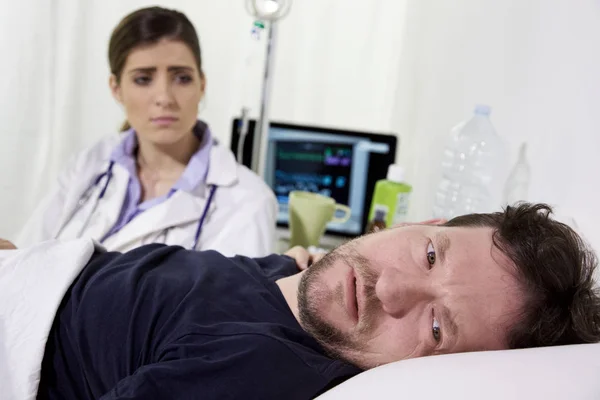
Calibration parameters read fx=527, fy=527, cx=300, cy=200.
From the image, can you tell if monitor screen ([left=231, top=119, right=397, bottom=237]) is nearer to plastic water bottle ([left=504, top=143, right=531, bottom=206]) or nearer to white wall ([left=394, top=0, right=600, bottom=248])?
white wall ([left=394, top=0, right=600, bottom=248])

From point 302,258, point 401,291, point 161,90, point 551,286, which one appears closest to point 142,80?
point 161,90

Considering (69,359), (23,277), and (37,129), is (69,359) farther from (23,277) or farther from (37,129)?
(37,129)

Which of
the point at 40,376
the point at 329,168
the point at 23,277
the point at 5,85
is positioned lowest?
the point at 40,376

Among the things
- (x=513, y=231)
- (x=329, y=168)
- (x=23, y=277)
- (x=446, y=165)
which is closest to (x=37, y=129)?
(x=329, y=168)

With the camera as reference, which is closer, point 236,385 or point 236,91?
point 236,385

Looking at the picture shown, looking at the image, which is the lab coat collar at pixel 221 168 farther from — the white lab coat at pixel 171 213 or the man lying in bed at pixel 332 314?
the man lying in bed at pixel 332 314

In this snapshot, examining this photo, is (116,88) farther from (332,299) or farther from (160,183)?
(332,299)

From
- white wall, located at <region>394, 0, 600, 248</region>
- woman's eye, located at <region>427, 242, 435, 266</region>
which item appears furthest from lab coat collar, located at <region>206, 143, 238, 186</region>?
woman's eye, located at <region>427, 242, 435, 266</region>

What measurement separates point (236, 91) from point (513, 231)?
5.19ft

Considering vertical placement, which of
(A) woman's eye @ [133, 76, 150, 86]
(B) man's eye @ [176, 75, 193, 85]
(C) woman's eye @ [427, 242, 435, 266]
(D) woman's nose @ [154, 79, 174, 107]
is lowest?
(C) woman's eye @ [427, 242, 435, 266]

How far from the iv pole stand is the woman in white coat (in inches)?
3.2

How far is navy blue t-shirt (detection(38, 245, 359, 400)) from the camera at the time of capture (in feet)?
2.19

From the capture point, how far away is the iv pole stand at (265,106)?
1.58 meters

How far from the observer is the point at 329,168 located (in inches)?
69.1
